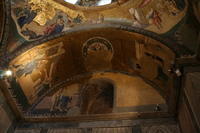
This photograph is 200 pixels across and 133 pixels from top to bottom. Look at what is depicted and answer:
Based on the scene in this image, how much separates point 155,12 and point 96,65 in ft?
11.6

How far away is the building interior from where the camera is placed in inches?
311

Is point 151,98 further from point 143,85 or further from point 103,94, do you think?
point 103,94

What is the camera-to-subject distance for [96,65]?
10633 mm

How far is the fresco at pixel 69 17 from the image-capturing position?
864cm

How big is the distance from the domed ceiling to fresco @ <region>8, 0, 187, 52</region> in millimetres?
35

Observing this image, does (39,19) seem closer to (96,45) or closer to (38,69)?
(38,69)

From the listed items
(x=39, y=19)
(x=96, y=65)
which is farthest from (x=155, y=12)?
(x=39, y=19)

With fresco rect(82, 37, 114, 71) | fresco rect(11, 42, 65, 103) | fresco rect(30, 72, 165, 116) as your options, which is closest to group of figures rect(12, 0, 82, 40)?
fresco rect(11, 42, 65, 103)

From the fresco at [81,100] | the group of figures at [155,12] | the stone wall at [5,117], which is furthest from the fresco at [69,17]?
the fresco at [81,100]

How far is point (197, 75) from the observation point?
673 cm

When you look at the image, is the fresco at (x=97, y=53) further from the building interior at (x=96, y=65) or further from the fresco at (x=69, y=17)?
the fresco at (x=69, y=17)

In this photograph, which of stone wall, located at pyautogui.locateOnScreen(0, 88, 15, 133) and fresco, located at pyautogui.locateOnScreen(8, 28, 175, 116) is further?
fresco, located at pyautogui.locateOnScreen(8, 28, 175, 116)

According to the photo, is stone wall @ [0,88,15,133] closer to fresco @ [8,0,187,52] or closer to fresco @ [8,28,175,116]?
fresco @ [8,28,175,116]

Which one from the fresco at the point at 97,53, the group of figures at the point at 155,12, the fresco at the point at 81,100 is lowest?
the fresco at the point at 81,100
